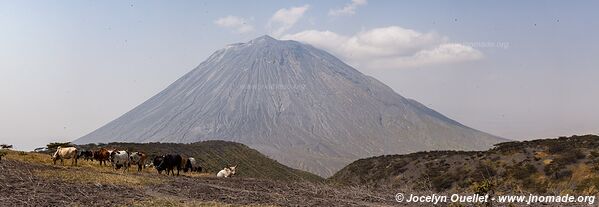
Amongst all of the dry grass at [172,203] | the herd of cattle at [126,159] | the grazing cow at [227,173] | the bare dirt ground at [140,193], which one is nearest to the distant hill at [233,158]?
the herd of cattle at [126,159]

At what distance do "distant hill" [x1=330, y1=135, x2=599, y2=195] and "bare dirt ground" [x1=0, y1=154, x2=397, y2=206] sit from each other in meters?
7.87

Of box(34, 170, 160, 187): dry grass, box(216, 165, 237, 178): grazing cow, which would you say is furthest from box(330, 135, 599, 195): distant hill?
box(34, 170, 160, 187): dry grass

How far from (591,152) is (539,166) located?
382cm

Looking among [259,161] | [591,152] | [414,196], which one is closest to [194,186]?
[414,196]

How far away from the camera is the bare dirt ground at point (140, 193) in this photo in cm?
2112

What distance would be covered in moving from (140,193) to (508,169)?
30.4 metres

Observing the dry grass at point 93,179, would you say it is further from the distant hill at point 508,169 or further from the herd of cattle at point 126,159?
the distant hill at point 508,169

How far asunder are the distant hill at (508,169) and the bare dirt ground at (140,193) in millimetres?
7870

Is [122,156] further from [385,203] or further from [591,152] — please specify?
[591,152]

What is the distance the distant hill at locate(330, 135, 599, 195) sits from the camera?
37469mm

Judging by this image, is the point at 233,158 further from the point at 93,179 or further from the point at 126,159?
the point at 93,179

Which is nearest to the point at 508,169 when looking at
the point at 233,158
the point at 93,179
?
the point at 93,179

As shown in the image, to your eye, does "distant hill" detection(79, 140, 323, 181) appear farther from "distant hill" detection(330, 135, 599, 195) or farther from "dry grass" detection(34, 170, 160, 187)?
"dry grass" detection(34, 170, 160, 187)

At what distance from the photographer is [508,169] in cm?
4328
